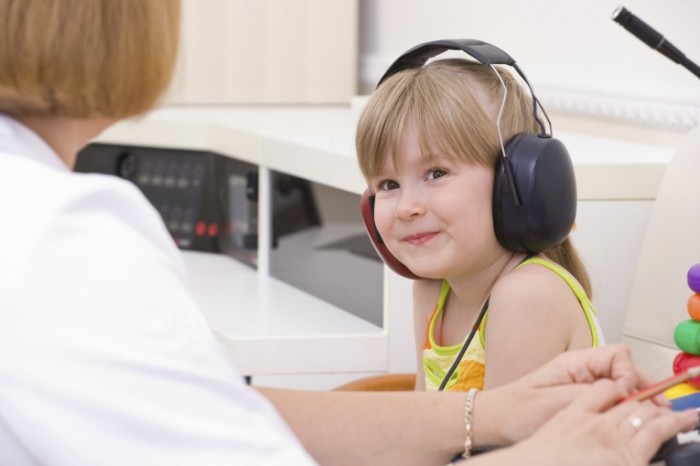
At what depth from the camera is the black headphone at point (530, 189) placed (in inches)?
44.9

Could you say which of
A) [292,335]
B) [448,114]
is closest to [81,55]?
[448,114]

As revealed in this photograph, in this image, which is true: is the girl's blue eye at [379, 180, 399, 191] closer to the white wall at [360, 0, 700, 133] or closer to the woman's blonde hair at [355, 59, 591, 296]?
the woman's blonde hair at [355, 59, 591, 296]

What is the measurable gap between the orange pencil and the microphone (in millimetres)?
465

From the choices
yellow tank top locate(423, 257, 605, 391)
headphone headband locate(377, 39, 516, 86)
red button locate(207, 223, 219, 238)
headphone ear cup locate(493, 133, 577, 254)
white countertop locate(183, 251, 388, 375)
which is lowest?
red button locate(207, 223, 219, 238)

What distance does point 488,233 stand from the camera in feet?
4.06

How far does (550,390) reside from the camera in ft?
3.01

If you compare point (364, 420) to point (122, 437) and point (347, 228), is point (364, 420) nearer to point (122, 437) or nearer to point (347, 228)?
point (122, 437)

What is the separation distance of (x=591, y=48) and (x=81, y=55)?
1326 mm

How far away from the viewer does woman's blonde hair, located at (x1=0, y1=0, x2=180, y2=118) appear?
715 mm

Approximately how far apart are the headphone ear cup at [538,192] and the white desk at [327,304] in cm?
30

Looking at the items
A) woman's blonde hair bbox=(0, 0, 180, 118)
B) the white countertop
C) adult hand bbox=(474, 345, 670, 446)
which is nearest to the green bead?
adult hand bbox=(474, 345, 670, 446)

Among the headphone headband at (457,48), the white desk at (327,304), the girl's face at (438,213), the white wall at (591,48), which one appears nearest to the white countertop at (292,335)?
the white desk at (327,304)

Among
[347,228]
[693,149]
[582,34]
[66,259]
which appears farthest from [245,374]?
[66,259]

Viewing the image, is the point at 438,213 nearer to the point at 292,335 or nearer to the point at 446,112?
the point at 446,112
